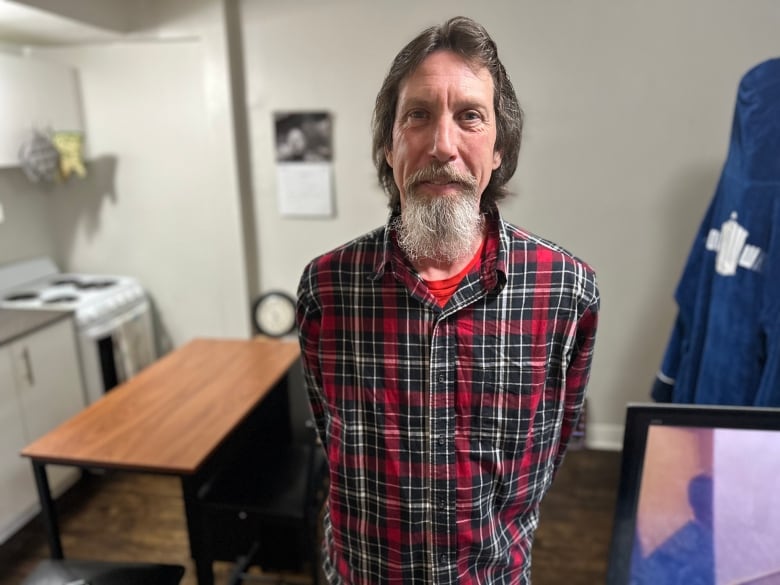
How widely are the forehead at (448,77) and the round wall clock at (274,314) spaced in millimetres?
2126

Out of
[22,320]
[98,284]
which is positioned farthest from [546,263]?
[98,284]

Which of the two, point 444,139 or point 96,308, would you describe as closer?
point 444,139

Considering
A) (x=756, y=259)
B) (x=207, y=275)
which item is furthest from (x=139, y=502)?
(x=756, y=259)

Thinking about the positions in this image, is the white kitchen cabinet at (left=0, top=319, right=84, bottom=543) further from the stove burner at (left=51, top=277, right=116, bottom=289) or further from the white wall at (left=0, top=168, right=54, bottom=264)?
the white wall at (left=0, top=168, right=54, bottom=264)

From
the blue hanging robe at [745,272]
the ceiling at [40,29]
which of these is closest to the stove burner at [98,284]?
the ceiling at [40,29]

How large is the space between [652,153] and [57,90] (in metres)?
2.91

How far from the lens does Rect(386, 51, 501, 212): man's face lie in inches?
28.7

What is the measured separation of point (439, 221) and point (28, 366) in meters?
2.16

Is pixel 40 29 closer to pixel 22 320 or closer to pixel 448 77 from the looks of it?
pixel 22 320

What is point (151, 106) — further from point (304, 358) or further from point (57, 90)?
point (304, 358)

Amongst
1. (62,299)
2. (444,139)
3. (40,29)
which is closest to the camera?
(444,139)

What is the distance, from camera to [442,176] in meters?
0.76

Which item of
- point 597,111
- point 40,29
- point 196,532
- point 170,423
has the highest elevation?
point 40,29

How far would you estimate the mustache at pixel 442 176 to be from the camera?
2.47 feet
